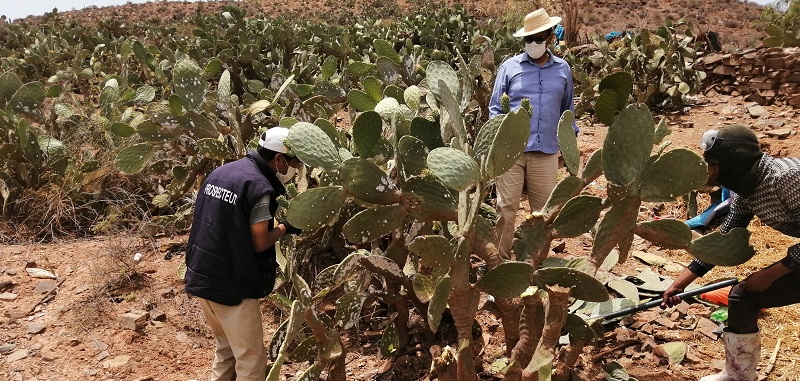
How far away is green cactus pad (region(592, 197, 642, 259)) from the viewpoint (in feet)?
7.59

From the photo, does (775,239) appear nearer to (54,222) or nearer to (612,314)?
(612,314)

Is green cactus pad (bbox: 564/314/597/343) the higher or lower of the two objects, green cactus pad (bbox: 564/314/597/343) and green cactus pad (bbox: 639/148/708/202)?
the lower

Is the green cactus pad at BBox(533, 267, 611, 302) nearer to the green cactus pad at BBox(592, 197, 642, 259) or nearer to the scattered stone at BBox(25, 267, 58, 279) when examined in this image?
the green cactus pad at BBox(592, 197, 642, 259)

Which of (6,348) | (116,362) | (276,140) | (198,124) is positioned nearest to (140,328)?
(116,362)

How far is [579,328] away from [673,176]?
78cm

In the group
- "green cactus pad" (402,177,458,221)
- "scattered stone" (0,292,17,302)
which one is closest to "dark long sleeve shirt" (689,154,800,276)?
"green cactus pad" (402,177,458,221)

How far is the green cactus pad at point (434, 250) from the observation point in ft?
6.91

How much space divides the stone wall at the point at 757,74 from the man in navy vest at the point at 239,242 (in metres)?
6.99

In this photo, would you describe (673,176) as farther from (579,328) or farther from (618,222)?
(579,328)

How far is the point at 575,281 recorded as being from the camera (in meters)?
2.28

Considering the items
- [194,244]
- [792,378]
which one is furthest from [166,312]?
[792,378]

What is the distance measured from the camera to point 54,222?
479 centimetres

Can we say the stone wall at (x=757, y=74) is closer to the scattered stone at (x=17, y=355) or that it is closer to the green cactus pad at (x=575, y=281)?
the green cactus pad at (x=575, y=281)

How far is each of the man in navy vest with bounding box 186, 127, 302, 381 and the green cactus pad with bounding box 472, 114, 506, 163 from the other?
78 centimetres
